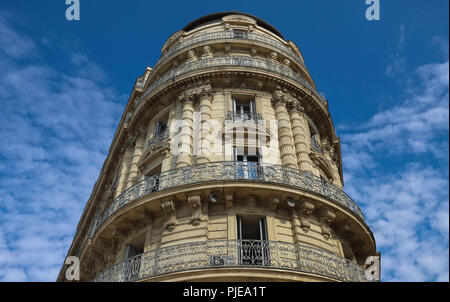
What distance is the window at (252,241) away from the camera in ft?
34.8

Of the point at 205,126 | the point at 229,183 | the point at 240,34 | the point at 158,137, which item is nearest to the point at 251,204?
the point at 229,183

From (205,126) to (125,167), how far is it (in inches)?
193

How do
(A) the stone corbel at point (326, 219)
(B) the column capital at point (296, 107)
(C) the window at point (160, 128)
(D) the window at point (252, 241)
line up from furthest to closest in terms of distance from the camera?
(C) the window at point (160, 128) < (B) the column capital at point (296, 107) < (A) the stone corbel at point (326, 219) < (D) the window at point (252, 241)

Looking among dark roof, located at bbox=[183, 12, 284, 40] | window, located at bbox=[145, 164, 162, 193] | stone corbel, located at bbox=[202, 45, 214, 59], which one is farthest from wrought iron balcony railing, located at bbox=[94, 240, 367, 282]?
dark roof, located at bbox=[183, 12, 284, 40]

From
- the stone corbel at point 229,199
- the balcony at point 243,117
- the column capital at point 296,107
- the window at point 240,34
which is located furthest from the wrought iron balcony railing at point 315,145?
the window at point 240,34

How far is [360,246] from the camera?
1388cm

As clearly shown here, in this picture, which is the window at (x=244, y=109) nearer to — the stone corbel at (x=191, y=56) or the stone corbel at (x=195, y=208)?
the stone corbel at (x=191, y=56)

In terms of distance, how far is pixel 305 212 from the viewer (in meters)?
12.2

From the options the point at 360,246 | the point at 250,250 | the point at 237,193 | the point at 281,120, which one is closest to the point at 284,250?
the point at 250,250

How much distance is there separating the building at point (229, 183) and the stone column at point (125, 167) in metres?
0.06

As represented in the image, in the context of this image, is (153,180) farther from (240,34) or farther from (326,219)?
(240,34)
